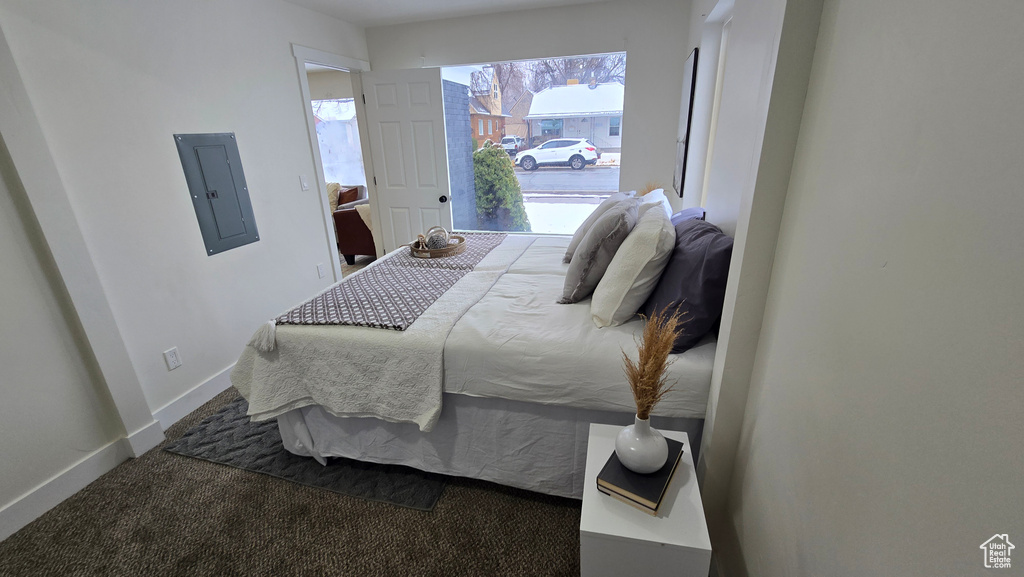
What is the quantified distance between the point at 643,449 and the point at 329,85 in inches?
267

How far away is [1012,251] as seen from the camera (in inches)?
17.2

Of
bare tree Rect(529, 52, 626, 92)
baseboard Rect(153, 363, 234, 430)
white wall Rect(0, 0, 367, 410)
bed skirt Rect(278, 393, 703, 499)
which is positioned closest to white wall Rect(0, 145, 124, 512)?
white wall Rect(0, 0, 367, 410)

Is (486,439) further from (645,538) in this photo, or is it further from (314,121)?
(314,121)

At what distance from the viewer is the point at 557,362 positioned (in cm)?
149

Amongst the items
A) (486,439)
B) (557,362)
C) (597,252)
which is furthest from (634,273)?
(486,439)

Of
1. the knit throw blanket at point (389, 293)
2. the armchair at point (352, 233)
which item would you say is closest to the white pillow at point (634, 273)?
the knit throw blanket at point (389, 293)

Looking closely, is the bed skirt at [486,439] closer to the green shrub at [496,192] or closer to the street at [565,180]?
the green shrub at [496,192]

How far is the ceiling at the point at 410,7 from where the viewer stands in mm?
3102

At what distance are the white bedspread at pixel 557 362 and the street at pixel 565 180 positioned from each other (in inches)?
136

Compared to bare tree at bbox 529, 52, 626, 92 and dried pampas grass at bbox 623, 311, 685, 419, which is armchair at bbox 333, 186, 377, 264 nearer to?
bare tree at bbox 529, 52, 626, 92

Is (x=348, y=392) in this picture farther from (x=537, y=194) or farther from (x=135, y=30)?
(x=537, y=194)

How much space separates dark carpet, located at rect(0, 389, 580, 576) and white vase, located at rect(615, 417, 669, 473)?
0.61 meters

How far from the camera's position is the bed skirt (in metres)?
1.59

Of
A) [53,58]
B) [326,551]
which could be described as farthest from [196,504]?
[53,58]
